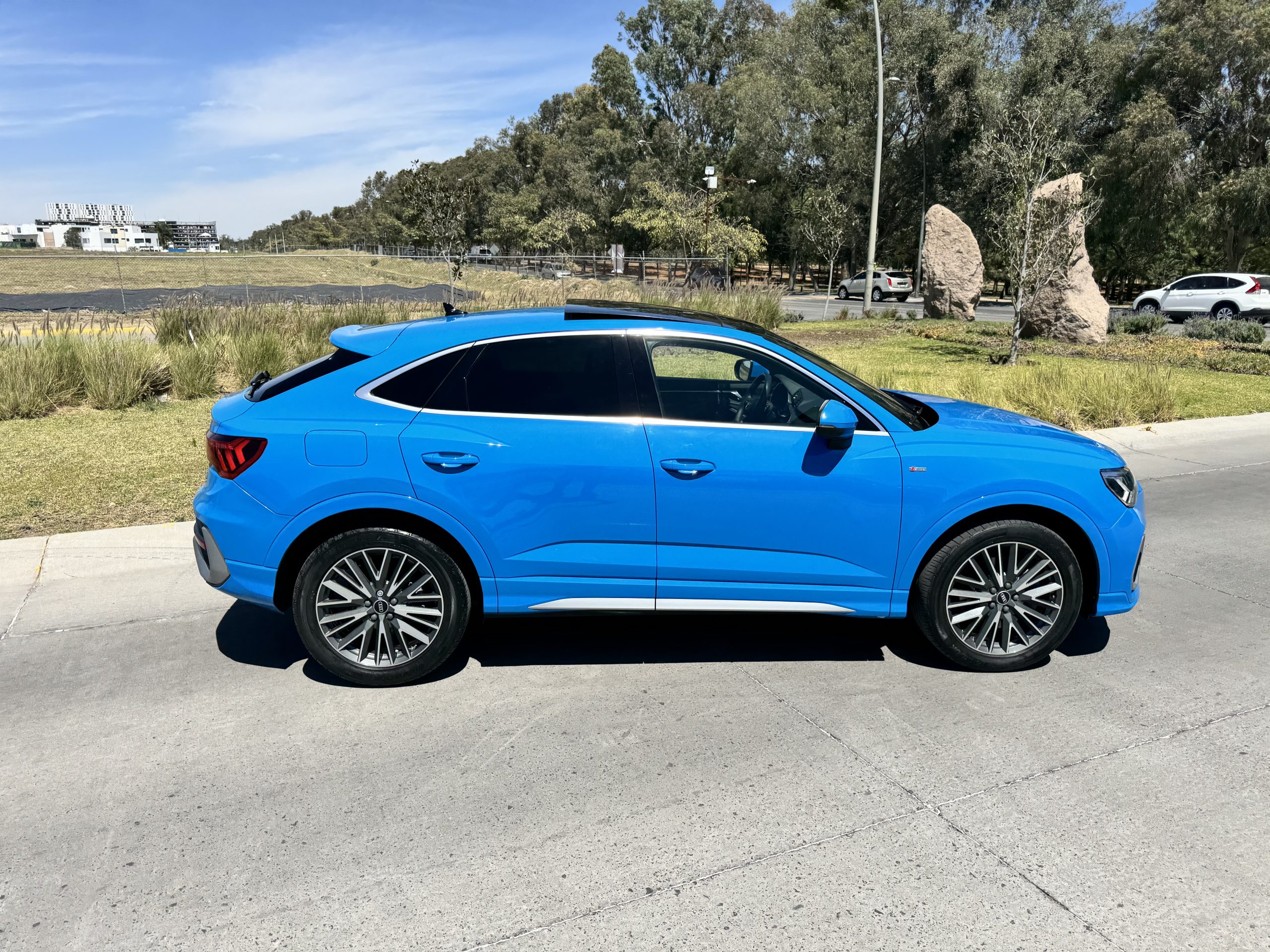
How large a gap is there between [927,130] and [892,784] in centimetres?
4693

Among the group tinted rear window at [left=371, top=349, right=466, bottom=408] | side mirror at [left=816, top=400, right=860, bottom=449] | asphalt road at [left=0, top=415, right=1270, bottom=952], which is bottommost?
asphalt road at [left=0, top=415, right=1270, bottom=952]

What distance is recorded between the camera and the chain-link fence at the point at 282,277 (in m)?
24.6

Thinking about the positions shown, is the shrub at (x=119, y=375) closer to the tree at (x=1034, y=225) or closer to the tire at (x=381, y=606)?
the tire at (x=381, y=606)

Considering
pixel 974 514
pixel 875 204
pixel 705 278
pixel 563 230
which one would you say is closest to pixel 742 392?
pixel 974 514

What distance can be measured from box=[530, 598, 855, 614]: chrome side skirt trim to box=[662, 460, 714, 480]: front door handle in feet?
1.99

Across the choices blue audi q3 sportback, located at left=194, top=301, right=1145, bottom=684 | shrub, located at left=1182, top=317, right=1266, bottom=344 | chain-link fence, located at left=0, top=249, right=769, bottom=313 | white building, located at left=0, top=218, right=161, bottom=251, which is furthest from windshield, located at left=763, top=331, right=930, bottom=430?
white building, located at left=0, top=218, right=161, bottom=251

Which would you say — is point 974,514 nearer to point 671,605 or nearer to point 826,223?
point 671,605

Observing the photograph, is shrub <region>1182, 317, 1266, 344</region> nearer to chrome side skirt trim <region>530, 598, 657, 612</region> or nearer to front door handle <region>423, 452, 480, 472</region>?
chrome side skirt trim <region>530, 598, 657, 612</region>

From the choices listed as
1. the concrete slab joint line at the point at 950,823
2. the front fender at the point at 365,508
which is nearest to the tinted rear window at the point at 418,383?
the front fender at the point at 365,508

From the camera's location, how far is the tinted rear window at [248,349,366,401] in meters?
4.25

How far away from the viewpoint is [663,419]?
4.14 m

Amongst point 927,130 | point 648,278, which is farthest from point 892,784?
point 927,130

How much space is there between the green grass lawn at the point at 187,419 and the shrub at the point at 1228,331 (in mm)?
4849

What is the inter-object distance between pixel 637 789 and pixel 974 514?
2.06m
